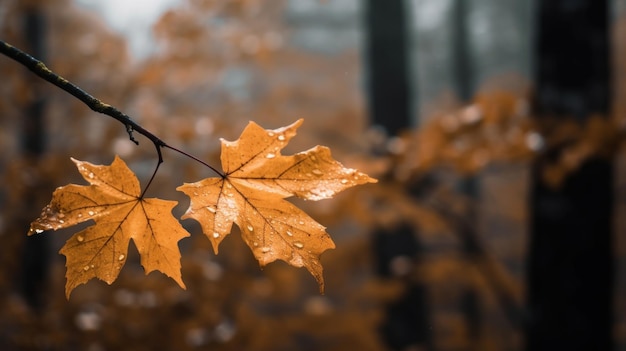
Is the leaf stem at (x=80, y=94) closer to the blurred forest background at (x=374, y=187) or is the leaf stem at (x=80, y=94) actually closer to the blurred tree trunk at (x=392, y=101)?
the blurred forest background at (x=374, y=187)

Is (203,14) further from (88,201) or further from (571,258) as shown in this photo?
(88,201)

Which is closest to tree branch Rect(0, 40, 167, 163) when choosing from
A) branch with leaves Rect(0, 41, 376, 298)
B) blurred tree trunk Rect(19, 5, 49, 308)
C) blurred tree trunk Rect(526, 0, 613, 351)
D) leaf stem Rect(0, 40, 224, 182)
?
Result: leaf stem Rect(0, 40, 224, 182)

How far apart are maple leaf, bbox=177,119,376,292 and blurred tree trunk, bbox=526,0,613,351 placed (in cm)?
222

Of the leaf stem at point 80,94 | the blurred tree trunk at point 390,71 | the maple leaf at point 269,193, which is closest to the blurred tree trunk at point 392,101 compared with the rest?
the blurred tree trunk at point 390,71

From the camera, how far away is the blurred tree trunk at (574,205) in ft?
8.52

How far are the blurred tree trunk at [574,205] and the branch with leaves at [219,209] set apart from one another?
222cm

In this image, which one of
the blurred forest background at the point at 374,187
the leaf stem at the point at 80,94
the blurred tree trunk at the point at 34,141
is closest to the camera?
the leaf stem at the point at 80,94

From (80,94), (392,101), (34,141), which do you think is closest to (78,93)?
(80,94)

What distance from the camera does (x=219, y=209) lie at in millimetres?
658

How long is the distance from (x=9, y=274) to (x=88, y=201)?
272 cm

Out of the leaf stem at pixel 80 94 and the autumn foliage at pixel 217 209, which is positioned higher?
the leaf stem at pixel 80 94

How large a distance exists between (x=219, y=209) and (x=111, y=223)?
0.49 feet

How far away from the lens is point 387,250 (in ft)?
16.0

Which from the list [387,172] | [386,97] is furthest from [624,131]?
[386,97]
